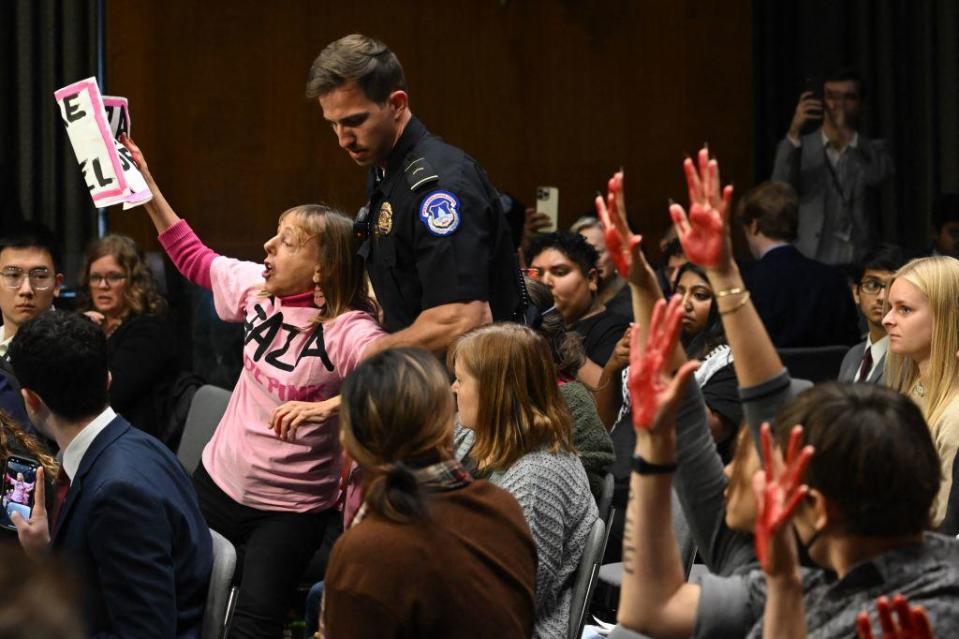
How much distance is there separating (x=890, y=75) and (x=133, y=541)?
5841 mm

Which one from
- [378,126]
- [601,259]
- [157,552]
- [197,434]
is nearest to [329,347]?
[378,126]

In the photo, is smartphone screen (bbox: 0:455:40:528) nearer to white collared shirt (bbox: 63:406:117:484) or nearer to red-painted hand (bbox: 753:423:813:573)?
white collared shirt (bbox: 63:406:117:484)

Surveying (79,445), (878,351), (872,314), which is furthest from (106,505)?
(872,314)

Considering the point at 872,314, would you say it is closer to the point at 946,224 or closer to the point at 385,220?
the point at 946,224

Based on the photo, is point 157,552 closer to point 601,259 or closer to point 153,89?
point 601,259

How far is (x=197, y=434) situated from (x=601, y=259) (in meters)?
1.97

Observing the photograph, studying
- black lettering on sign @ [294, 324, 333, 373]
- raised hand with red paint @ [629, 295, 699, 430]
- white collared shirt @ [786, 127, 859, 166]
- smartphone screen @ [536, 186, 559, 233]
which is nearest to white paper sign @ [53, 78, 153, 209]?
black lettering on sign @ [294, 324, 333, 373]

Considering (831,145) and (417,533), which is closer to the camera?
(417,533)

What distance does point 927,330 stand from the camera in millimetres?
3752

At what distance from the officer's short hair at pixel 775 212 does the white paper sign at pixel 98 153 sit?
3.16 meters

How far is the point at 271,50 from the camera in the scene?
22.6 feet

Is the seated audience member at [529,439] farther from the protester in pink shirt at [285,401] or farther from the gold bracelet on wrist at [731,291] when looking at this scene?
the gold bracelet on wrist at [731,291]

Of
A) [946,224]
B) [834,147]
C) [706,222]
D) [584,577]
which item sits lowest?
[584,577]

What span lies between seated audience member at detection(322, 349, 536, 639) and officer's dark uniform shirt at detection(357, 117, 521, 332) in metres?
1.04
